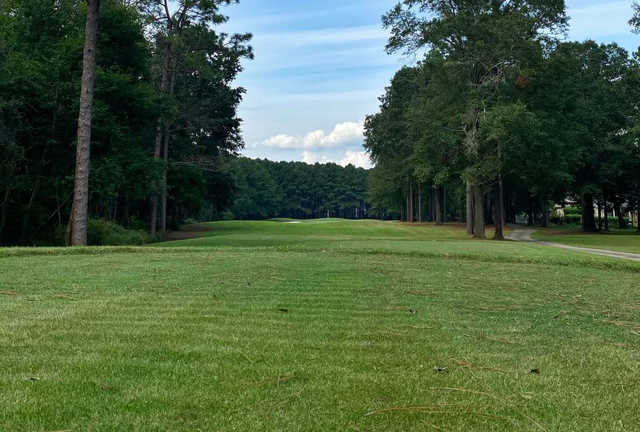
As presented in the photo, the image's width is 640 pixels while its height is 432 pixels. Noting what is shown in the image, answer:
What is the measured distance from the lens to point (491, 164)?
2980cm

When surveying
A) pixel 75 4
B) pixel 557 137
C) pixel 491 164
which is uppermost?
pixel 75 4

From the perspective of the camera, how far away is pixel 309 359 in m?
3.61

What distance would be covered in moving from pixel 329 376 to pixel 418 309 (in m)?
2.89

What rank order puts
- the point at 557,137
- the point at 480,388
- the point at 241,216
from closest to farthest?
1. the point at 480,388
2. the point at 557,137
3. the point at 241,216

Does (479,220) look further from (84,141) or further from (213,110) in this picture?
(84,141)

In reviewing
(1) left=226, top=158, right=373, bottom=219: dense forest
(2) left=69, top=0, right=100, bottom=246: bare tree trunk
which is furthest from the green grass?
(1) left=226, top=158, right=373, bottom=219: dense forest

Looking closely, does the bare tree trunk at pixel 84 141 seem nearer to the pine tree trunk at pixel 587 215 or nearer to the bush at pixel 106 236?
the bush at pixel 106 236

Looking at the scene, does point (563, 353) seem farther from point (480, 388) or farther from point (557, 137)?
point (557, 137)

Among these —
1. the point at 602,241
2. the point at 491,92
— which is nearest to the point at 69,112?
the point at 491,92

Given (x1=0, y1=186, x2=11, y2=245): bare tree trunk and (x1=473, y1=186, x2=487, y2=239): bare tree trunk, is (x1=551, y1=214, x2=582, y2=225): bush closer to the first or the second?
(x1=473, y1=186, x2=487, y2=239): bare tree trunk

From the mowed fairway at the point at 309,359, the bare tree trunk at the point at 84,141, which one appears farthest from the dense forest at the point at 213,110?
the mowed fairway at the point at 309,359

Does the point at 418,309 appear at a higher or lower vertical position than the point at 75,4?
lower

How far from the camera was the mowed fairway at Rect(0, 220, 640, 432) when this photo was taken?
263 centimetres

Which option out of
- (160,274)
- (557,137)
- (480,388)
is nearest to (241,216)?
(557,137)
